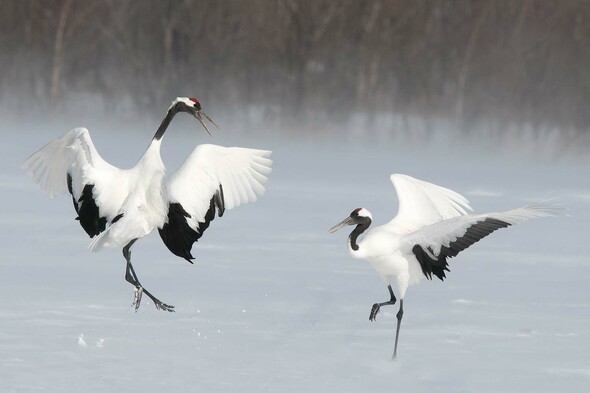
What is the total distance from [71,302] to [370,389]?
7.01ft

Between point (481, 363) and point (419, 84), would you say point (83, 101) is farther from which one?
point (481, 363)

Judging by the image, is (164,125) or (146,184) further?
(164,125)

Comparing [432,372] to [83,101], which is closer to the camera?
[432,372]

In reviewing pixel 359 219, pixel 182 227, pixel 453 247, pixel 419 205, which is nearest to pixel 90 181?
pixel 182 227

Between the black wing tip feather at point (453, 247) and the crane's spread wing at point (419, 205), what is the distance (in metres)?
0.22

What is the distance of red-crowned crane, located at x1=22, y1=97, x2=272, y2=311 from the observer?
260 inches

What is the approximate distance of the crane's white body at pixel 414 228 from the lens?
605 cm

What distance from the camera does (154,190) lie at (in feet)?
21.7

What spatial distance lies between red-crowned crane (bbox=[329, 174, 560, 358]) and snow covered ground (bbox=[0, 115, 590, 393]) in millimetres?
322

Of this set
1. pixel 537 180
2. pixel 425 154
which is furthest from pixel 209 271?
pixel 425 154

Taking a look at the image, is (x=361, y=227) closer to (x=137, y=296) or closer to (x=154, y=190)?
(x=154, y=190)

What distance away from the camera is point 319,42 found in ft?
77.7

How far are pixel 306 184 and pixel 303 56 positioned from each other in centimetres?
1030

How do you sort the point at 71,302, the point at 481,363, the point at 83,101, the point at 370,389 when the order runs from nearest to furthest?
1. the point at 370,389
2. the point at 481,363
3. the point at 71,302
4. the point at 83,101
